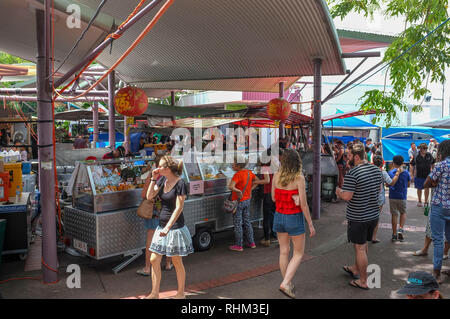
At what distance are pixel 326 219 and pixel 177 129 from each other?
22.1 ft

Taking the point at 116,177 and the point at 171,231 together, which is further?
the point at 116,177

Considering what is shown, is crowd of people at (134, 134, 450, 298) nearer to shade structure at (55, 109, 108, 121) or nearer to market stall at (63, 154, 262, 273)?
market stall at (63, 154, 262, 273)

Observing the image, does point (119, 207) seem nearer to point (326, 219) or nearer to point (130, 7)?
point (130, 7)

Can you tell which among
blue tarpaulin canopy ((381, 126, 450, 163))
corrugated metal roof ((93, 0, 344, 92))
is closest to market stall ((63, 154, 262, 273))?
corrugated metal roof ((93, 0, 344, 92))

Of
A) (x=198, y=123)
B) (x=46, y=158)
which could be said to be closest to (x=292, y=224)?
(x=46, y=158)

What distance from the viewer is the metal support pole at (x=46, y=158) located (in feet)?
17.0

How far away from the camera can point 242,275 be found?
18.2 ft

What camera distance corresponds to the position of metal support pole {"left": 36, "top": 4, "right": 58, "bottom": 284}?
517cm

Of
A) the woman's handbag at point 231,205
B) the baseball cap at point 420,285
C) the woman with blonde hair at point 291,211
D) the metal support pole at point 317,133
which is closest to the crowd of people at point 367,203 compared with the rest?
the woman with blonde hair at point 291,211

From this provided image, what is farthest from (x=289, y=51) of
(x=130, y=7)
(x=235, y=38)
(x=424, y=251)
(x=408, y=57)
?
(x=424, y=251)

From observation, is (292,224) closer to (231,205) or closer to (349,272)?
(349,272)

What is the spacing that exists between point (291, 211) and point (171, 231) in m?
1.53

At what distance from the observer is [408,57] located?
812 cm

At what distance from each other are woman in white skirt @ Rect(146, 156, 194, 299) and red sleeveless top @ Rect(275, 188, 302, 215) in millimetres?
1229
